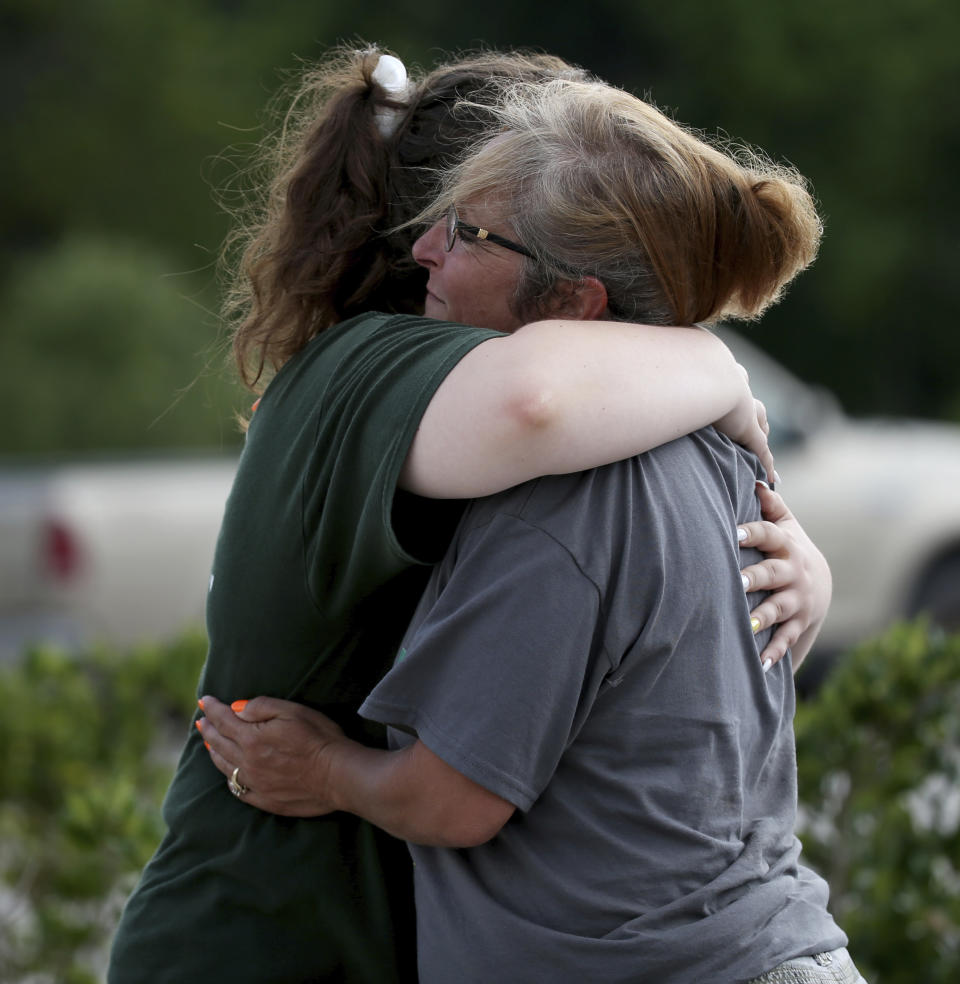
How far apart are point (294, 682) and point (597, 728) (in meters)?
0.42

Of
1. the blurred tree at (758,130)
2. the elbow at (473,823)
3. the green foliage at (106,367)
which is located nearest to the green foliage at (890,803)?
the elbow at (473,823)

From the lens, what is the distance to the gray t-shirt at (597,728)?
61.8 inches

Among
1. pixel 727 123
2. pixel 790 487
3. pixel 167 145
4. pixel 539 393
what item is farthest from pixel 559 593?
pixel 727 123

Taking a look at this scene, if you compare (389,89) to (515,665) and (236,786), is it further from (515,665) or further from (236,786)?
(236,786)

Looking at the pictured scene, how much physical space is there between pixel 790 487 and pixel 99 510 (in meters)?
4.10

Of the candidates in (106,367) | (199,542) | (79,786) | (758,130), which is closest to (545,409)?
(79,786)

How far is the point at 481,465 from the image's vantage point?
158 cm

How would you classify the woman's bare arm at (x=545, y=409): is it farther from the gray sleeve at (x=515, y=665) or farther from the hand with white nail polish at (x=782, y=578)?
the hand with white nail polish at (x=782, y=578)

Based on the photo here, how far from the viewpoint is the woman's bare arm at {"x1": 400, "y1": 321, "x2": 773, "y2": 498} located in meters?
1.56

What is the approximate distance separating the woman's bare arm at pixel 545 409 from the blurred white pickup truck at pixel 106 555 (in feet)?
23.1

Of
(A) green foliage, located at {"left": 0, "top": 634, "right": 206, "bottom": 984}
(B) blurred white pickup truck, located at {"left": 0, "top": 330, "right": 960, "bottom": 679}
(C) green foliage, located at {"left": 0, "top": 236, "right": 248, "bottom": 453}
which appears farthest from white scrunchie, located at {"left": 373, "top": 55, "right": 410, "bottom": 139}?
(C) green foliage, located at {"left": 0, "top": 236, "right": 248, "bottom": 453}

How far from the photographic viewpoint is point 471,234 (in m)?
1.79

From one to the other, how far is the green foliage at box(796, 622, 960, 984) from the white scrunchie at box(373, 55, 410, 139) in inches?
74.6

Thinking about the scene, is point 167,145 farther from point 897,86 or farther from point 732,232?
point 732,232
